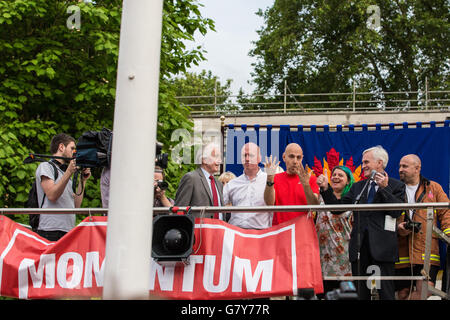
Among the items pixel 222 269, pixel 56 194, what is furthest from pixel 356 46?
pixel 222 269

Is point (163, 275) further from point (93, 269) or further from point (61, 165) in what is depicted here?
point (61, 165)

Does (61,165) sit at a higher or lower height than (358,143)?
lower

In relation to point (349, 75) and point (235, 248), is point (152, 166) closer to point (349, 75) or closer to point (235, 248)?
point (235, 248)

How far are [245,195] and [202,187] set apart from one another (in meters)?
0.49

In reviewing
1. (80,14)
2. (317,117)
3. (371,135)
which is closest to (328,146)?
(371,135)

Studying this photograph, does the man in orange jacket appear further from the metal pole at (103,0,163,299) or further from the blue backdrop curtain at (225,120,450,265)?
the blue backdrop curtain at (225,120,450,265)

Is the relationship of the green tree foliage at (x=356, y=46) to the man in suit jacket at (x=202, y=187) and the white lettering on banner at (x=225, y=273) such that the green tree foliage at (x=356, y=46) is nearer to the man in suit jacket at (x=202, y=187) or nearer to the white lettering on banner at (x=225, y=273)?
the man in suit jacket at (x=202, y=187)

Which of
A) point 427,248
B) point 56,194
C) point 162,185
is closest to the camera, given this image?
point 427,248

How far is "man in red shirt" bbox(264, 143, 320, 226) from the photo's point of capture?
20.2ft

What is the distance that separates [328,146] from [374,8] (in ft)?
55.8

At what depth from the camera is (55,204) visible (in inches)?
260

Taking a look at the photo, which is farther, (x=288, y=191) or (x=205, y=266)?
(x=288, y=191)

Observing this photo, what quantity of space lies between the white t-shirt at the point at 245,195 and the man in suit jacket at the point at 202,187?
135 millimetres

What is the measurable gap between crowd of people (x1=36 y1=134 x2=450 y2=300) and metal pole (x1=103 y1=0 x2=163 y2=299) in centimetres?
127
